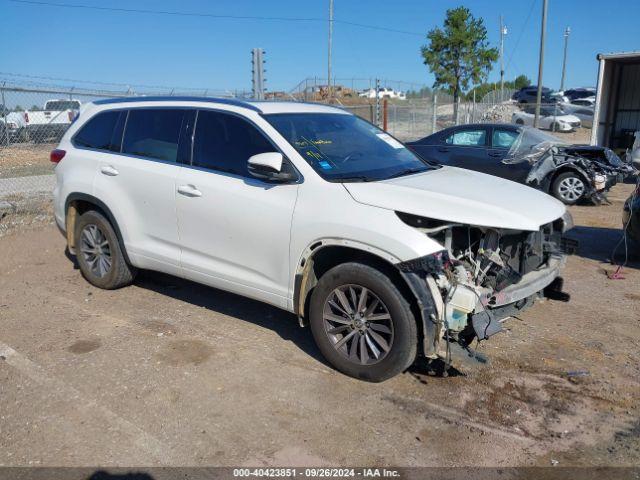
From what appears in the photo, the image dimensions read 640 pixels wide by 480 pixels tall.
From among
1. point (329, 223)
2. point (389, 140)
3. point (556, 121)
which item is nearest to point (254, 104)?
point (389, 140)

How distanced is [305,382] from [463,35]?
27.1 meters

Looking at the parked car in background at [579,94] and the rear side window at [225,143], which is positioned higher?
the parked car in background at [579,94]

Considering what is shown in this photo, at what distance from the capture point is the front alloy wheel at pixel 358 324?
12.2 ft

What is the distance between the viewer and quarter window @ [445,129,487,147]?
34.8ft

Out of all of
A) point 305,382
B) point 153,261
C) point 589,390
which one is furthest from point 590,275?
point 153,261

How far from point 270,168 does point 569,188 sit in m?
7.97

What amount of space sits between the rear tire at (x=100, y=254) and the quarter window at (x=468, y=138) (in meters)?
7.26

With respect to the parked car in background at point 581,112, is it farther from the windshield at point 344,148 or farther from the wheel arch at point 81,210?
the wheel arch at point 81,210

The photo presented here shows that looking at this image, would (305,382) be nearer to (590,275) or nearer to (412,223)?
(412,223)

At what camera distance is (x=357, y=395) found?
12.2 ft

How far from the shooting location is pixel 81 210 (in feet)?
18.9

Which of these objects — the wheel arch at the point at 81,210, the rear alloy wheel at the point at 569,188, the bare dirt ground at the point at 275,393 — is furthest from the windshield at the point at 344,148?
the rear alloy wheel at the point at 569,188

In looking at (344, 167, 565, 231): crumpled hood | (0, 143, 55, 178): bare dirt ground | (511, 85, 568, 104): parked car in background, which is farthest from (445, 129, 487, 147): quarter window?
(511, 85, 568, 104): parked car in background

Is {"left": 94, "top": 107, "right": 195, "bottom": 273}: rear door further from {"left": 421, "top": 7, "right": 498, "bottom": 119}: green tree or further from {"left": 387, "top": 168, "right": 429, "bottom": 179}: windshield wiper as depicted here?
{"left": 421, "top": 7, "right": 498, "bottom": 119}: green tree
